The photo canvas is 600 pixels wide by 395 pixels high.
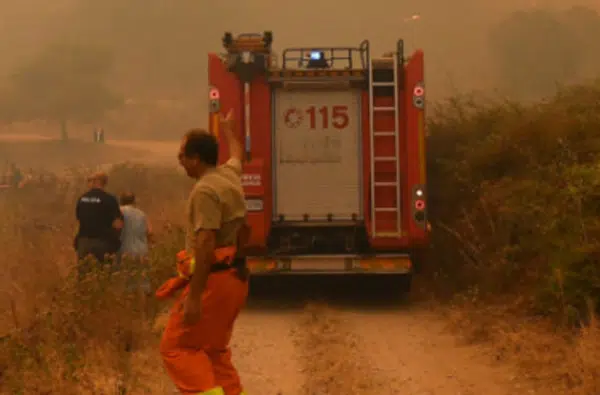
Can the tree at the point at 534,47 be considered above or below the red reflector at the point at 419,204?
above

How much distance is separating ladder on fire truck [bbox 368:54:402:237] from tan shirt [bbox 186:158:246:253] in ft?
13.2

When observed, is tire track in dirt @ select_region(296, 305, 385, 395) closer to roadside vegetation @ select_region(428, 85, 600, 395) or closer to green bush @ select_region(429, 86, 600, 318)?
roadside vegetation @ select_region(428, 85, 600, 395)

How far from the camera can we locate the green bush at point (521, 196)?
5866mm

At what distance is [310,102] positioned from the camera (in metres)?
8.16

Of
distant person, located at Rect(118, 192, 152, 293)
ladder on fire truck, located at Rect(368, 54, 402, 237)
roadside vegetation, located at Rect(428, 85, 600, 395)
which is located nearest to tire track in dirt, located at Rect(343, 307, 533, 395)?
roadside vegetation, located at Rect(428, 85, 600, 395)

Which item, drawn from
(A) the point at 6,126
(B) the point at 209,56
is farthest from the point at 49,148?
(B) the point at 209,56

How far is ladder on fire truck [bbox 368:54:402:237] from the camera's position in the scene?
7.86 metres

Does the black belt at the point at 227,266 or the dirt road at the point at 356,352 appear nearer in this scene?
the black belt at the point at 227,266

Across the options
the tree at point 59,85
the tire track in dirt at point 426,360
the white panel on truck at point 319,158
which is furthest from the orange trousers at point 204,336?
the tree at point 59,85

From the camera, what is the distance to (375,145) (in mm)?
8000

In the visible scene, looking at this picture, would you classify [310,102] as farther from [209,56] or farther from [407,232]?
[407,232]

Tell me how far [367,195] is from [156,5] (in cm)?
6232

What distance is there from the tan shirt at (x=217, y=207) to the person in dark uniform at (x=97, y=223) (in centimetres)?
391

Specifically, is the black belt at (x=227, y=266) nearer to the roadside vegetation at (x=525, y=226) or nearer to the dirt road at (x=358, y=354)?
the dirt road at (x=358, y=354)
